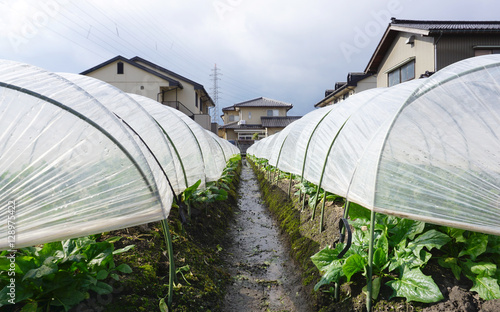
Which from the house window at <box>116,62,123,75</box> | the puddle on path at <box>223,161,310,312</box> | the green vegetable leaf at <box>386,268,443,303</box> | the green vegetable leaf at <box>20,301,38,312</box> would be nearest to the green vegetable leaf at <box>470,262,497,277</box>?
the green vegetable leaf at <box>386,268,443,303</box>

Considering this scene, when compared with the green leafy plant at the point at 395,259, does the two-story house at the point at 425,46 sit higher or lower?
higher

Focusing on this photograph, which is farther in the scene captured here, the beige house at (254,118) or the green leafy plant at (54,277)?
the beige house at (254,118)

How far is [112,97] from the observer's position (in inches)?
149

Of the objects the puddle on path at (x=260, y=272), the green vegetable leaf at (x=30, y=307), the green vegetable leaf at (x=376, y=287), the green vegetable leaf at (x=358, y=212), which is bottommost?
the puddle on path at (x=260, y=272)

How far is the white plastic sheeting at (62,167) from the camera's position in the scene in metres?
1.99

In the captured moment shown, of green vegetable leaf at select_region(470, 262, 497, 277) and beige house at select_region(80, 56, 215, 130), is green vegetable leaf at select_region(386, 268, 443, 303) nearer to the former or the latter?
green vegetable leaf at select_region(470, 262, 497, 277)

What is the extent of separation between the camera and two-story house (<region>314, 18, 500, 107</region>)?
11.8 meters

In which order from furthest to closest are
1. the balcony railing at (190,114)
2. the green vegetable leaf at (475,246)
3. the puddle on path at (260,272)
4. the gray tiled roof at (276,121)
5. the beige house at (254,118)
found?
the beige house at (254,118), the gray tiled roof at (276,121), the balcony railing at (190,114), the puddle on path at (260,272), the green vegetable leaf at (475,246)

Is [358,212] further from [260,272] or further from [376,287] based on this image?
[260,272]

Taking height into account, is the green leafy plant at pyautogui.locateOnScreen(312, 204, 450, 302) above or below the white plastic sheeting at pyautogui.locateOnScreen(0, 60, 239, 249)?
below

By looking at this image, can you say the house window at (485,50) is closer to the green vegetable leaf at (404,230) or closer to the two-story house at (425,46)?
the two-story house at (425,46)

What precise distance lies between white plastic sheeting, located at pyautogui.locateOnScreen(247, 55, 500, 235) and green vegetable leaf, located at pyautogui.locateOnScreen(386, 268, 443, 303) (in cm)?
49

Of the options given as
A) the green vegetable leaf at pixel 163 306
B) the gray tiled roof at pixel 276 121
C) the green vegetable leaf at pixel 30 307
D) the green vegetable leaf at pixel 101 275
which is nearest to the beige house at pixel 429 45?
the green vegetable leaf at pixel 163 306

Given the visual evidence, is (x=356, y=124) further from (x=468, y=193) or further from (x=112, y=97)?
(x=112, y=97)
